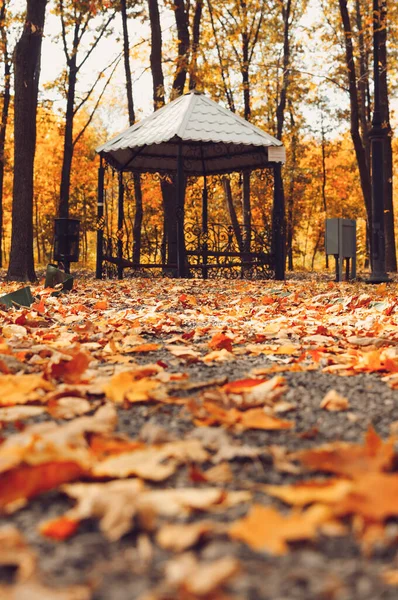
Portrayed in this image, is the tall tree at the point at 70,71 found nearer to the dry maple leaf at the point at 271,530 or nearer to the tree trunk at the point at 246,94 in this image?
the tree trunk at the point at 246,94

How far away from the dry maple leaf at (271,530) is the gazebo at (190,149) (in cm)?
1089

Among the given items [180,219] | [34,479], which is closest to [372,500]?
[34,479]

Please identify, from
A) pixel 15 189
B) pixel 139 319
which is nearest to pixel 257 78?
pixel 15 189

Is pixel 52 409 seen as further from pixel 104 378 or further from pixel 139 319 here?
pixel 139 319

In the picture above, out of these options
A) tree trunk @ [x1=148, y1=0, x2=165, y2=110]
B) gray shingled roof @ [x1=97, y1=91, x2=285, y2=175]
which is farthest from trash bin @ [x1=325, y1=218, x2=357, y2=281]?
tree trunk @ [x1=148, y1=0, x2=165, y2=110]

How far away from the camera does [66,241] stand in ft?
45.0

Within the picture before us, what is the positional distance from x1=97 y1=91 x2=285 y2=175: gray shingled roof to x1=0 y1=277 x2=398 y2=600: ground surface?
1001cm

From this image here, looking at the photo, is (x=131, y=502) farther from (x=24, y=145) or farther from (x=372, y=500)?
(x=24, y=145)

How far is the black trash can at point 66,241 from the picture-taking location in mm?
13664

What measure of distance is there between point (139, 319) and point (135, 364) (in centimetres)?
199

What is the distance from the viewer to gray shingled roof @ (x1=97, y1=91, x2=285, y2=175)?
12.5 metres

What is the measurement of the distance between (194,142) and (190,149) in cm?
74

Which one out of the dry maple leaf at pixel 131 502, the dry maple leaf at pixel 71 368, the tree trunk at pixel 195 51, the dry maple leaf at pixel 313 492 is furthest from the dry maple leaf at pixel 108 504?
the tree trunk at pixel 195 51

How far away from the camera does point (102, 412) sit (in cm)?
205
